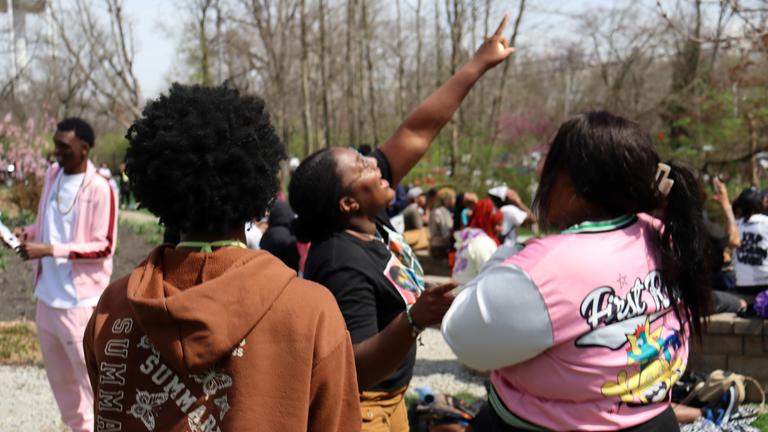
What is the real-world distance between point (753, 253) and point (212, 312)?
6.77 metres

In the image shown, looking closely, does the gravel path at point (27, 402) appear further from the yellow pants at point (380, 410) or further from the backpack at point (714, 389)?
the backpack at point (714, 389)

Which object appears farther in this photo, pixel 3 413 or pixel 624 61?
pixel 624 61

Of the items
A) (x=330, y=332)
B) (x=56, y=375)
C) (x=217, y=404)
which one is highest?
(x=330, y=332)

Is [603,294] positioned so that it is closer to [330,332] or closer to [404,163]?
[330,332]

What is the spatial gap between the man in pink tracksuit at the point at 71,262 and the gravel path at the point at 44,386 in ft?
4.54

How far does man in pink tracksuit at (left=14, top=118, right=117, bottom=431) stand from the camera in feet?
16.1

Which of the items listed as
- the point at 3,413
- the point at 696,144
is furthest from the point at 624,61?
the point at 3,413

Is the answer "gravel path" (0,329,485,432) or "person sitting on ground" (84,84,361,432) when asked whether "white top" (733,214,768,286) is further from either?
"person sitting on ground" (84,84,361,432)

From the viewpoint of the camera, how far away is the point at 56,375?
16.2 ft

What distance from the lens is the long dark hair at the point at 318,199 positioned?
2.99m

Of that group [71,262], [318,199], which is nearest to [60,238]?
[71,262]

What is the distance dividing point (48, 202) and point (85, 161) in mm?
334

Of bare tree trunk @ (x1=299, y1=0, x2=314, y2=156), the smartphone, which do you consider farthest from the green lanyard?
bare tree trunk @ (x1=299, y1=0, x2=314, y2=156)

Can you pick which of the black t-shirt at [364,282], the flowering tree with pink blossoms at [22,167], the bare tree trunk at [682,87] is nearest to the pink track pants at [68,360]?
the black t-shirt at [364,282]
